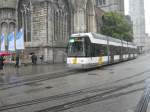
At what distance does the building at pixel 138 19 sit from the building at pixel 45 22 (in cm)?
9542

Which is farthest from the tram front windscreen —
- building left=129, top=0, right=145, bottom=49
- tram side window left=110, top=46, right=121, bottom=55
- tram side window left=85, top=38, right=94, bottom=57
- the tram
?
building left=129, top=0, right=145, bottom=49

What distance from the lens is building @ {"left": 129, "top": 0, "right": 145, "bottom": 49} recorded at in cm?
13575

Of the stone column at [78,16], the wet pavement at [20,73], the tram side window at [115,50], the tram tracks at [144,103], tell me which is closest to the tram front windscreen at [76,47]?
the wet pavement at [20,73]

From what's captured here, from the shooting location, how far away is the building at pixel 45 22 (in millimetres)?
37000

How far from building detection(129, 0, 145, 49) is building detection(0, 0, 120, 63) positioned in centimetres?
9542

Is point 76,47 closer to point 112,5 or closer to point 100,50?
point 100,50

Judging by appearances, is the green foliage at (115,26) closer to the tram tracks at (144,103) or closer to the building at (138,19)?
the tram tracks at (144,103)

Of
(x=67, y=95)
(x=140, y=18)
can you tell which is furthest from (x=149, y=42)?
(x=67, y=95)

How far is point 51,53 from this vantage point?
3672cm

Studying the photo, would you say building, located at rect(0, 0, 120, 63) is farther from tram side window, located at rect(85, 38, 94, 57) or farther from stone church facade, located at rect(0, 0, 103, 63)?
tram side window, located at rect(85, 38, 94, 57)

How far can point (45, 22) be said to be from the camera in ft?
121

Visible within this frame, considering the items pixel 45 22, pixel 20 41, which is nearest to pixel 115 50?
pixel 20 41

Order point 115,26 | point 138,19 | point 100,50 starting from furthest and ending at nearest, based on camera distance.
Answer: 1. point 138,19
2. point 115,26
3. point 100,50

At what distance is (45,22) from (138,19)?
4453 inches
